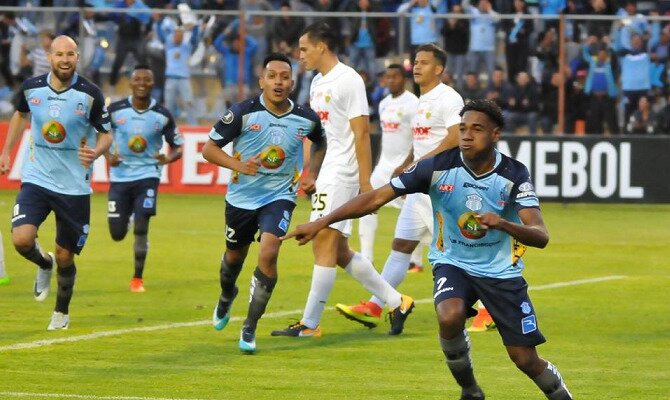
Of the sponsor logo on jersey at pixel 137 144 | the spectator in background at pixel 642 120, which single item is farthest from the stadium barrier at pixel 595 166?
the sponsor logo on jersey at pixel 137 144

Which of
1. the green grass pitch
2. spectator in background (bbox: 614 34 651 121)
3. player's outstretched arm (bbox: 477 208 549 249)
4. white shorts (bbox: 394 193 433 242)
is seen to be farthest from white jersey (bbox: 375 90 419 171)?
spectator in background (bbox: 614 34 651 121)

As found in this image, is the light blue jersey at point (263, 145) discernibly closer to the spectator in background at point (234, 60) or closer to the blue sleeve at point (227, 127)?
the blue sleeve at point (227, 127)

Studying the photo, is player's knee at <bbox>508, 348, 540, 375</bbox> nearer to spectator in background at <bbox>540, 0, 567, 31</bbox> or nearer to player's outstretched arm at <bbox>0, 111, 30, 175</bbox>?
player's outstretched arm at <bbox>0, 111, 30, 175</bbox>

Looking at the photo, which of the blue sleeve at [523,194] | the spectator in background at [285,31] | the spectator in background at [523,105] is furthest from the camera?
the spectator in background at [285,31]

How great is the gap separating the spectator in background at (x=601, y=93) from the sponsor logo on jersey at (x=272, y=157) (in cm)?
1558

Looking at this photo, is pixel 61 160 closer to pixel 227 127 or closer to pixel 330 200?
pixel 227 127

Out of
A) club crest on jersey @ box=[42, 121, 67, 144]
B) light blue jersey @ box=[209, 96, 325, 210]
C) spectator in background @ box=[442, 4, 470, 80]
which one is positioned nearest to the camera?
light blue jersey @ box=[209, 96, 325, 210]

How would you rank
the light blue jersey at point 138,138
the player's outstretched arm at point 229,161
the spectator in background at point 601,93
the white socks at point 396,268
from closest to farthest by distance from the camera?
the player's outstretched arm at point 229,161 < the white socks at point 396,268 < the light blue jersey at point 138,138 < the spectator in background at point 601,93

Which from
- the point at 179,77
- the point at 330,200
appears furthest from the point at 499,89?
the point at 330,200

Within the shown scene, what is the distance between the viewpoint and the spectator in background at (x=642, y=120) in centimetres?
2597

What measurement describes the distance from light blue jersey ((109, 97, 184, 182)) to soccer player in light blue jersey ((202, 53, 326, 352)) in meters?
4.67

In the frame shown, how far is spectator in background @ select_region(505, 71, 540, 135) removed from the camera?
86.1 feet

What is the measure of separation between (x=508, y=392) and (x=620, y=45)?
17.7 meters

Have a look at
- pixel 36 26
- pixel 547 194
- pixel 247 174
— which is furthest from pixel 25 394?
pixel 36 26
